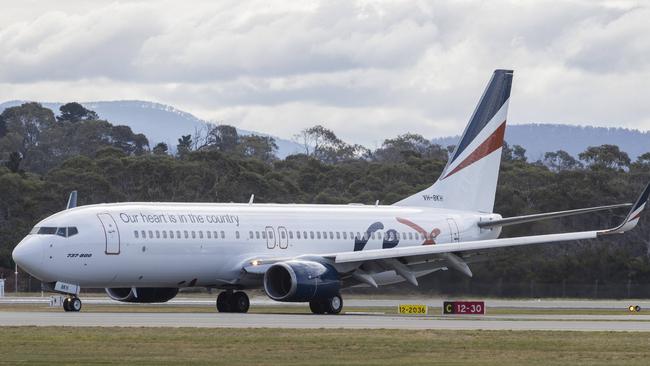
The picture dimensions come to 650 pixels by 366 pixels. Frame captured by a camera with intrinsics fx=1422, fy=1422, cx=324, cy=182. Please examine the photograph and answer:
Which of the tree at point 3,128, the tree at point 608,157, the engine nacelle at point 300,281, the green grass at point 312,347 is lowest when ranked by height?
the green grass at point 312,347

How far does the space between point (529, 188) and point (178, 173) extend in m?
25.7

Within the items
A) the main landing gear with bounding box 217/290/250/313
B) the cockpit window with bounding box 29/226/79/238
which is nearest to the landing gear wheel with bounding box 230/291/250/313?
the main landing gear with bounding box 217/290/250/313

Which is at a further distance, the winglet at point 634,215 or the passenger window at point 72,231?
the passenger window at point 72,231

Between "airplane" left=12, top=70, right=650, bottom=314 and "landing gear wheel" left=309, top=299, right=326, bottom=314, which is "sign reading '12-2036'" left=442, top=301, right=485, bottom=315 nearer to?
"airplane" left=12, top=70, right=650, bottom=314

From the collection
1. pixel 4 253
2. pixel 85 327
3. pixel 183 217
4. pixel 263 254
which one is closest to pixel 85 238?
pixel 183 217

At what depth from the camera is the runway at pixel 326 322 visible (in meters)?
39.3

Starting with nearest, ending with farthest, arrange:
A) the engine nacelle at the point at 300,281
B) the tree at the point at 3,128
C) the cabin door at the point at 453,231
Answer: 1. the engine nacelle at the point at 300,281
2. the cabin door at the point at 453,231
3. the tree at the point at 3,128

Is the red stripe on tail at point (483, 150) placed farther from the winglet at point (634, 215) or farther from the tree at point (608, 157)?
the tree at point (608, 157)

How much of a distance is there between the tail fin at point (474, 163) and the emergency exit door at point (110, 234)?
15.8 metres

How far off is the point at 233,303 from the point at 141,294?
342cm

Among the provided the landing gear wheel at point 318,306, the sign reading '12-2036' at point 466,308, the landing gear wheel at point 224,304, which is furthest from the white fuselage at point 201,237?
the sign reading '12-2036' at point 466,308

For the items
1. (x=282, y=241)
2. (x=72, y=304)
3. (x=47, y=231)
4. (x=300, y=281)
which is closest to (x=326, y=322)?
(x=300, y=281)

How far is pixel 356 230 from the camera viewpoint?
56094 mm

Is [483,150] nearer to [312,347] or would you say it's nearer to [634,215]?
[634,215]
